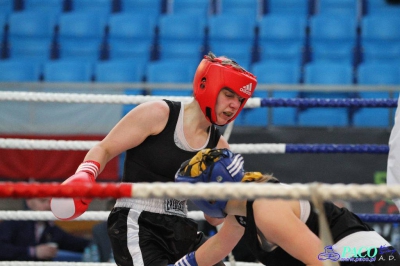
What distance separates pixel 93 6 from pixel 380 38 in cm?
324

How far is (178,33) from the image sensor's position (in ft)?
22.1

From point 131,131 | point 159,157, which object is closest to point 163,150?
point 159,157

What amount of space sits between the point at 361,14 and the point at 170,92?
2.68 metres

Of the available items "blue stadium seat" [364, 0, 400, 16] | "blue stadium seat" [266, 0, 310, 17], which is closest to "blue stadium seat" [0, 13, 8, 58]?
"blue stadium seat" [266, 0, 310, 17]

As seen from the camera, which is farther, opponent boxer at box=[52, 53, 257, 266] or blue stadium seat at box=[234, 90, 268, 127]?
blue stadium seat at box=[234, 90, 268, 127]

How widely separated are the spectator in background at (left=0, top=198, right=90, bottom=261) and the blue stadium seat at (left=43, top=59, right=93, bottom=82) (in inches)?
74.9

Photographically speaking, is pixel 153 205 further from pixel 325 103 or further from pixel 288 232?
pixel 325 103

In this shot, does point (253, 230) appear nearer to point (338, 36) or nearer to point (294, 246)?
point (294, 246)

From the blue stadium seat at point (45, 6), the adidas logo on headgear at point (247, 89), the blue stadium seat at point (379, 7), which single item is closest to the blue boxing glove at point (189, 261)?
the adidas logo on headgear at point (247, 89)

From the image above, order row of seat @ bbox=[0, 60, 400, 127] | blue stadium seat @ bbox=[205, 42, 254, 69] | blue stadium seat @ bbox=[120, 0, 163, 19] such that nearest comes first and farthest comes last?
row of seat @ bbox=[0, 60, 400, 127]
blue stadium seat @ bbox=[205, 42, 254, 69]
blue stadium seat @ bbox=[120, 0, 163, 19]

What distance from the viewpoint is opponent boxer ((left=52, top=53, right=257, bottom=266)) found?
2316 mm

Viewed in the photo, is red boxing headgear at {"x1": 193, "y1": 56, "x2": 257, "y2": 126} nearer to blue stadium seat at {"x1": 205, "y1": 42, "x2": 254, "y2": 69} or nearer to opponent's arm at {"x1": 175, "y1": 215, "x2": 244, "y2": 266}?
opponent's arm at {"x1": 175, "y1": 215, "x2": 244, "y2": 266}

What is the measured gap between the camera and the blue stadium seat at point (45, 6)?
7.24 meters

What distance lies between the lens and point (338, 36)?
6461mm
